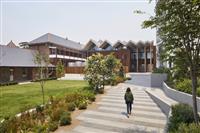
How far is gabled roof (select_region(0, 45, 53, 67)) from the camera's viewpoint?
33584 mm

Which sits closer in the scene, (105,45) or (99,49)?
(99,49)

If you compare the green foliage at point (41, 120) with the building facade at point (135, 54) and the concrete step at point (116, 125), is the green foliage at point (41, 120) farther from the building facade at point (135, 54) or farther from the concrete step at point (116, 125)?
the building facade at point (135, 54)

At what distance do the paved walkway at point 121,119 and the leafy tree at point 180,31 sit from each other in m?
3.46

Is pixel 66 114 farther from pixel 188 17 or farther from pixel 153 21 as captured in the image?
pixel 188 17

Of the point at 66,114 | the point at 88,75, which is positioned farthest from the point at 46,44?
the point at 66,114

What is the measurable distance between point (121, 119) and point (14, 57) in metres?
29.5

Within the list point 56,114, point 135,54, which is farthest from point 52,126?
point 135,54

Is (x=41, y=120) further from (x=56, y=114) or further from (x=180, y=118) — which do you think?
(x=180, y=118)

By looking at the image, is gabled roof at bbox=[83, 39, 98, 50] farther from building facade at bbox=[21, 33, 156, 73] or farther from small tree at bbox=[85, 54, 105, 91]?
small tree at bbox=[85, 54, 105, 91]

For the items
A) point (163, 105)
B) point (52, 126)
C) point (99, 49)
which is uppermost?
point (99, 49)

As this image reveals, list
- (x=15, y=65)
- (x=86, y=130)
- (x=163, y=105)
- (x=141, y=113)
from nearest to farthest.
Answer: (x=86, y=130) < (x=141, y=113) < (x=163, y=105) < (x=15, y=65)

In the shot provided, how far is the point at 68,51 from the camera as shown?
62094 mm

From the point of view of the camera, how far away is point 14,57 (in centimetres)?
3634

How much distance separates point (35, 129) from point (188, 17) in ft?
27.3
